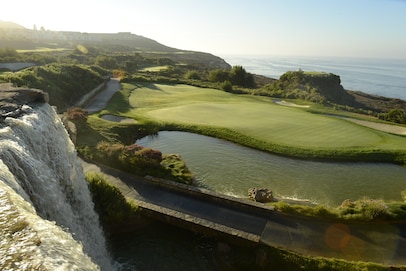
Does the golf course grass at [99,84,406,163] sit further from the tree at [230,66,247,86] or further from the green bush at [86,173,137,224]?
the tree at [230,66,247,86]

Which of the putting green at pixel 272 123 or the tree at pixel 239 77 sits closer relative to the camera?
the putting green at pixel 272 123

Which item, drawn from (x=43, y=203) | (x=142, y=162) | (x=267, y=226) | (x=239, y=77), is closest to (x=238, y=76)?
(x=239, y=77)

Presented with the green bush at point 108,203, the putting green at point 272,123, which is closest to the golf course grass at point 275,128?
the putting green at point 272,123

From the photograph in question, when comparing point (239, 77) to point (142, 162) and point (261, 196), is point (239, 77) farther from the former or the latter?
point (261, 196)

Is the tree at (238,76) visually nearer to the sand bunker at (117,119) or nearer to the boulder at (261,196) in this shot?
the sand bunker at (117,119)

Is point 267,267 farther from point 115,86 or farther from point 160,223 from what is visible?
point 115,86

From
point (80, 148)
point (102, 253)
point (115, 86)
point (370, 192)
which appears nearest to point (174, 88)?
point (115, 86)
